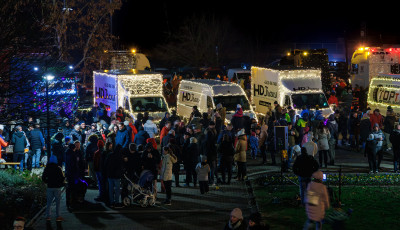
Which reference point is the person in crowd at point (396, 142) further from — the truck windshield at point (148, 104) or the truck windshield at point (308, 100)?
the truck windshield at point (148, 104)

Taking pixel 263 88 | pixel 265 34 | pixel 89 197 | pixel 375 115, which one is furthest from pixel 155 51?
pixel 89 197

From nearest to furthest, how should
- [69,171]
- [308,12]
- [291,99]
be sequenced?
[69,171]
[291,99]
[308,12]

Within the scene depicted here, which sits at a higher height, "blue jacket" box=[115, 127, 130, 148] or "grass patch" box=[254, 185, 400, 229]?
"blue jacket" box=[115, 127, 130, 148]

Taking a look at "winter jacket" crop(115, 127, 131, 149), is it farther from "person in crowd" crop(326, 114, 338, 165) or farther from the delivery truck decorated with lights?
the delivery truck decorated with lights

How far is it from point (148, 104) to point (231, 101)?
3.73m

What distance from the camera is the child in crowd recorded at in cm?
1709

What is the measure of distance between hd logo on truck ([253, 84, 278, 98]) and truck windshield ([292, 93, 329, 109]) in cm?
130

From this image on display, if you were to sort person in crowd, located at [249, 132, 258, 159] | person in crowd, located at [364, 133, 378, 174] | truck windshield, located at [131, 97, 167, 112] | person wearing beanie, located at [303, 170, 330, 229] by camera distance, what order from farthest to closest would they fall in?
truck windshield, located at [131, 97, 167, 112]
person in crowd, located at [249, 132, 258, 159]
person in crowd, located at [364, 133, 378, 174]
person wearing beanie, located at [303, 170, 330, 229]

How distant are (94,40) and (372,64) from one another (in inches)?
647

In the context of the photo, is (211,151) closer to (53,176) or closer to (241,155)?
(241,155)

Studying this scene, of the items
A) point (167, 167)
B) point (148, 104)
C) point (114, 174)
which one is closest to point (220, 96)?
point (148, 104)

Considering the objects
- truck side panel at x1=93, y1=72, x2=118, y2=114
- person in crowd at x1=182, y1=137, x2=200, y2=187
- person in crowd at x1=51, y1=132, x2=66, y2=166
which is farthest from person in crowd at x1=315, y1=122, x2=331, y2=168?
truck side panel at x1=93, y1=72, x2=118, y2=114

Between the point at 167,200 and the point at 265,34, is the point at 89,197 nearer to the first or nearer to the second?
the point at 167,200

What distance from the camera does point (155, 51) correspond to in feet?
213
